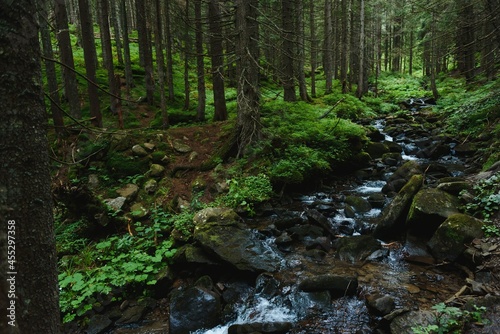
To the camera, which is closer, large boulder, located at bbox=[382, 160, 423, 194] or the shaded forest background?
the shaded forest background

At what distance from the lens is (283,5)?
13.3m

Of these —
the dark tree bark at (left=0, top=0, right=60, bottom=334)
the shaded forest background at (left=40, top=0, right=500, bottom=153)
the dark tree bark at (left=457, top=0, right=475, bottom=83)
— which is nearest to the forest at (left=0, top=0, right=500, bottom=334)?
the dark tree bark at (left=0, top=0, right=60, bottom=334)

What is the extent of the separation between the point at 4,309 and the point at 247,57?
8468 mm

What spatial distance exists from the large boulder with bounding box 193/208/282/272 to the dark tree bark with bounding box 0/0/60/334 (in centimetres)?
408

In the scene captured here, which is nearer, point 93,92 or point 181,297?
point 181,297

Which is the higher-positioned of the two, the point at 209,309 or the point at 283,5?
the point at 283,5

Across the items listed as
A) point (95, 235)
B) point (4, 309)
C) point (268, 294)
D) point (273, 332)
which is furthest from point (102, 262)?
point (4, 309)

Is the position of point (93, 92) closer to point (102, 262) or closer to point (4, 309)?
point (102, 262)

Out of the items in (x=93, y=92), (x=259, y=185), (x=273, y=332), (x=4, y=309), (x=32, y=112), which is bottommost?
(x=273, y=332)

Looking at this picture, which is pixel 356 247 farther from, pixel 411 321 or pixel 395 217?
pixel 411 321

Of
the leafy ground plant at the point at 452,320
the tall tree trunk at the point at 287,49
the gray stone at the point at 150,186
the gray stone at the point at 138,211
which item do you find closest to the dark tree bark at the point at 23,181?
the leafy ground plant at the point at 452,320

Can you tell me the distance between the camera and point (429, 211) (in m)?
6.00

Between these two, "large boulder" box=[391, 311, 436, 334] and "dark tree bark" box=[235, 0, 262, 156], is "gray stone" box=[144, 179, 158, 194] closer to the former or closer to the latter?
"dark tree bark" box=[235, 0, 262, 156]

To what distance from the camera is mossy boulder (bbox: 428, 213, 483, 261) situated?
5223 mm
